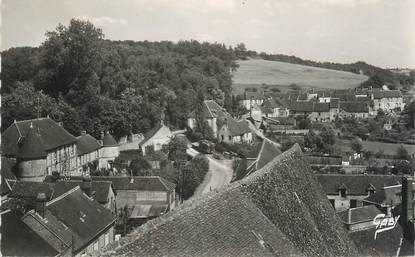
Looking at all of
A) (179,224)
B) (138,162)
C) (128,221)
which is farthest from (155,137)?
(179,224)

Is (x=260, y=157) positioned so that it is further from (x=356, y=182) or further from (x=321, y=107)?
(x=321, y=107)

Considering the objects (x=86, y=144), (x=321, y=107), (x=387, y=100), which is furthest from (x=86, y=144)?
(x=387, y=100)

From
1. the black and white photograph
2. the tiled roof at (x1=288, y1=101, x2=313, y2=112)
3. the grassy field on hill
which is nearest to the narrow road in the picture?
the black and white photograph

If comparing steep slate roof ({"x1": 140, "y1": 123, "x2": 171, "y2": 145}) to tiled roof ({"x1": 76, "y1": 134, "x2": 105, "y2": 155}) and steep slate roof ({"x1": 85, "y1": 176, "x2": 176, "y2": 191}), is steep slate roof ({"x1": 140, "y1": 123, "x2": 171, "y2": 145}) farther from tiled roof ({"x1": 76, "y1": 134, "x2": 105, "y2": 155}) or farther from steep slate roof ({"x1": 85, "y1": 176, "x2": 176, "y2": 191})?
steep slate roof ({"x1": 85, "y1": 176, "x2": 176, "y2": 191})

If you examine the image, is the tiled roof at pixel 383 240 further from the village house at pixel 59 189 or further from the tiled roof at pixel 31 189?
the tiled roof at pixel 31 189

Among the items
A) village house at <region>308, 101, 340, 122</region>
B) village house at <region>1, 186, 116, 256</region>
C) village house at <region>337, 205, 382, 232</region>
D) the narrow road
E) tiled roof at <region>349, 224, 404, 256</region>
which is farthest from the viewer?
village house at <region>308, 101, 340, 122</region>

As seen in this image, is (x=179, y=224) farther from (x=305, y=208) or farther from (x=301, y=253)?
(x=305, y=208)

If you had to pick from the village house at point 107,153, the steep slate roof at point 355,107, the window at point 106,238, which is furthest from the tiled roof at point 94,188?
the steep slate roof at point 355,107
